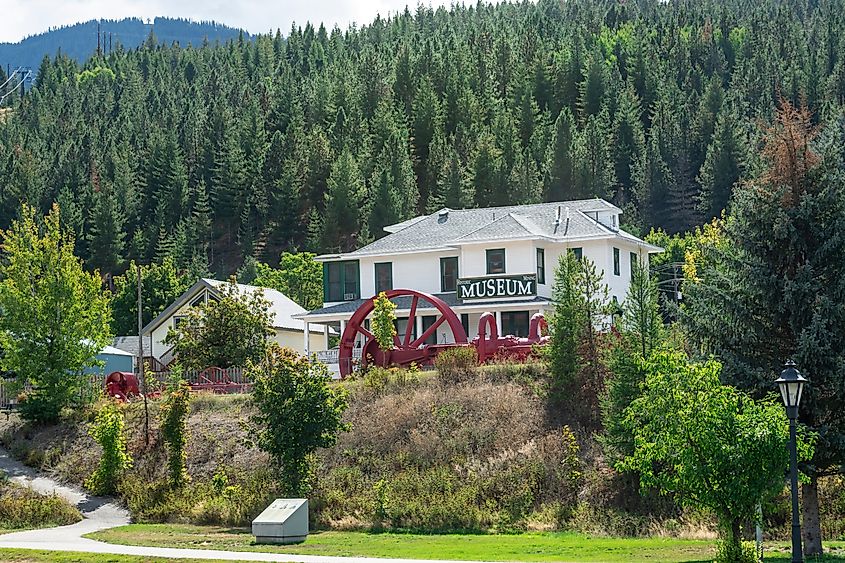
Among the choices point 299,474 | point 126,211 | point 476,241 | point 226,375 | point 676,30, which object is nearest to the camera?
point 299,474

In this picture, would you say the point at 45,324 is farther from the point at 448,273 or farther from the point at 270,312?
the point at 270,312

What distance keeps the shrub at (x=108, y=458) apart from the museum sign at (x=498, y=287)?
17577 millimetres

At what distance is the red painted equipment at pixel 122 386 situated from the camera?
51812 millimetres

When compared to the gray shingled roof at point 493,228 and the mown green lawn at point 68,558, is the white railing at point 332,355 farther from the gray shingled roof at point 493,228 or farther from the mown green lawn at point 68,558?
the mown green lawn at point 68,558

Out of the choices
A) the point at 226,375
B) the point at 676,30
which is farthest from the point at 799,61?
the point at 226,375

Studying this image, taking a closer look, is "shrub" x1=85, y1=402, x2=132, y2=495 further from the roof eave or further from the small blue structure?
the roof eave

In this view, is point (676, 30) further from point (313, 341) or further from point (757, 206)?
point (757, 206)

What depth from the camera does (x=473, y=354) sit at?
4531cm

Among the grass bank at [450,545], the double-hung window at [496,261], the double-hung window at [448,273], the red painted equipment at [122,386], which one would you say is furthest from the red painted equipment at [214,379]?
the grass bank at [450,545]

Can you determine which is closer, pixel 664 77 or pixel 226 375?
pixel 226 375

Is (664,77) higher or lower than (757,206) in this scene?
higher

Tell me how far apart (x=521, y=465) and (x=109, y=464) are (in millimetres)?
14929

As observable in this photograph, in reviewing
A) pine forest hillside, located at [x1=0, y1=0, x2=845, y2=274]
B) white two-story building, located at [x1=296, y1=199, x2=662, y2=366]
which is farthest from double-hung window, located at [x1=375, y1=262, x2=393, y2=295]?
pine forest hillside, located at [x1=0, y1=0, x2=845, y2=274]

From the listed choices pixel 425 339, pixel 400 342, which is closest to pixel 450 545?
pixel 425 339
